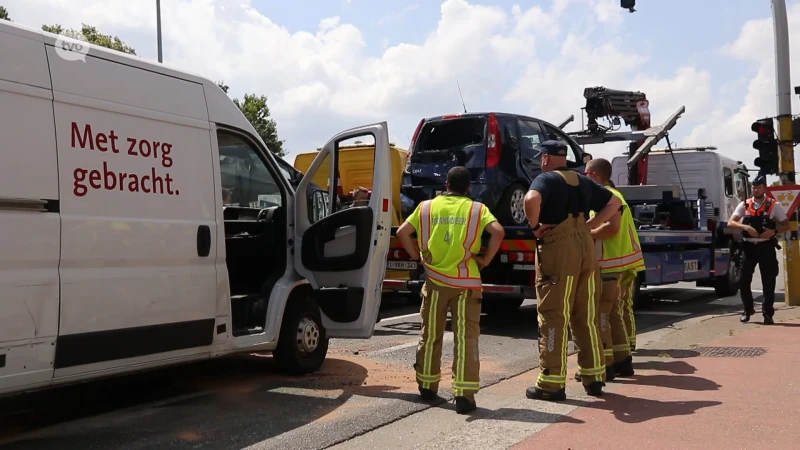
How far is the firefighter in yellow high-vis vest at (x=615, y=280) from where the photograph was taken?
7.09m

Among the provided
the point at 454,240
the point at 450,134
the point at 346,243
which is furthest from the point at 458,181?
the point at 450,134

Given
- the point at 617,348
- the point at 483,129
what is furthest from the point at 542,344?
the point at 483,129

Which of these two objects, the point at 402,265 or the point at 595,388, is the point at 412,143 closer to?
the point at 402,265

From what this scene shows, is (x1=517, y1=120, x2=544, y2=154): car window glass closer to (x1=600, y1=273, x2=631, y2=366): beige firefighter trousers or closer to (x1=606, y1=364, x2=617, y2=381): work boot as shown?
(x1=600, y1=273, x2=631, y2=366): beige firefighter trousers

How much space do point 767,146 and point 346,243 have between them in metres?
8.57

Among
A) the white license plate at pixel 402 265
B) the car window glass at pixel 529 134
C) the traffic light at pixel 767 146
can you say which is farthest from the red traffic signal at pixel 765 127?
the white license plate at pixel 402 265

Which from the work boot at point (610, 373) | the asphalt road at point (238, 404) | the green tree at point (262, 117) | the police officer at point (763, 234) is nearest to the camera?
the asphalt road at point (238, 404)

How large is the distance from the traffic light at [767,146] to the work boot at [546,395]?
827 cm

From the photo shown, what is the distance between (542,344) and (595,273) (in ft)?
2.77

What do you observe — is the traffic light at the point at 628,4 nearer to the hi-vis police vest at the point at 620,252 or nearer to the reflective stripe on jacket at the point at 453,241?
the hi-vis police vest at the point at 620,252

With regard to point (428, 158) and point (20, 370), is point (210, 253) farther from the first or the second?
point (428, 158)

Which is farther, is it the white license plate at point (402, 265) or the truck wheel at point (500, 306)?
the truck wheel at point (500, 306)

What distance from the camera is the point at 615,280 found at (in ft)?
23.8

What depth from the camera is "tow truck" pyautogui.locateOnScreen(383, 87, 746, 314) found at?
9.70 meters
